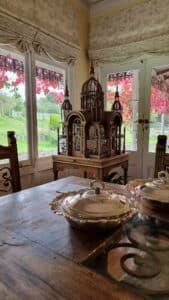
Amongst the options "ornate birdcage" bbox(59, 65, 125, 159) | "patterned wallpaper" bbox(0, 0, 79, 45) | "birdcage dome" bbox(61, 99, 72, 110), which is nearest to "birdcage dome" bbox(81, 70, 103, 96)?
"ornate birdcage" bbox(59, 65, 125, 159)

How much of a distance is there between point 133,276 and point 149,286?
0.14 feet

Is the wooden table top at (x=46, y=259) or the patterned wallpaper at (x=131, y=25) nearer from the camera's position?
the wooden table top at (x=46, y=259)

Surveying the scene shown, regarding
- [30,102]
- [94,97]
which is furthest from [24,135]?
[94,97]

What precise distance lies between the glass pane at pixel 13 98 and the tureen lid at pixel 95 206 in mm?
1650

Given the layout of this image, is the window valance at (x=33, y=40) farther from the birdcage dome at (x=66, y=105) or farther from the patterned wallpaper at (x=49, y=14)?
the birdcage dome at (x=66, y=105)

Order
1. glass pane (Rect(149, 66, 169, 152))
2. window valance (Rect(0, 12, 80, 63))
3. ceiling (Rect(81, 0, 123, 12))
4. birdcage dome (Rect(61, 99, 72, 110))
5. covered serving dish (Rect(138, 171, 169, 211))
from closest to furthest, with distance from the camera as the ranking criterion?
covered serving dish (Rect(138, 171, 169, 211))
window valance (Rect(0, 12, 80, 63))
birdcage dome (Rect(61, 99, 72, 110))
glass pane (Rect(149, 66, 169, 152))
ceiling (Rect(81, 0, 123, 12))

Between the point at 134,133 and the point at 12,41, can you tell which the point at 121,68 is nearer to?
the point at 134,133

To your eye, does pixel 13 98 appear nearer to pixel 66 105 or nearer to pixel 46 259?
pixel 66 105

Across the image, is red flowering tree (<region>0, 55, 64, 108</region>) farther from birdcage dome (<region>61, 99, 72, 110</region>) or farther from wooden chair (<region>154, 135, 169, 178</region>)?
wooden chair (<region>154, 135, 169, 178</region>)

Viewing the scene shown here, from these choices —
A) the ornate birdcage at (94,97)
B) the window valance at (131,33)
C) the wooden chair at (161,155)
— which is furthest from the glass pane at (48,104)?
the wooden chair at (161,155)

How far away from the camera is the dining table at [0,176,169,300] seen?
19.1 inches

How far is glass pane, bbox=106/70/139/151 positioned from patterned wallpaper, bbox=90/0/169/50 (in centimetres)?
42

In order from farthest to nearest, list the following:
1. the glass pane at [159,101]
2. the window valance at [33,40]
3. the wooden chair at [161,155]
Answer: the glass pane at [159,101], the window valance at [33,40], the wooden chair at [161,155]

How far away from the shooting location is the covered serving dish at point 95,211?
2.36 ft
